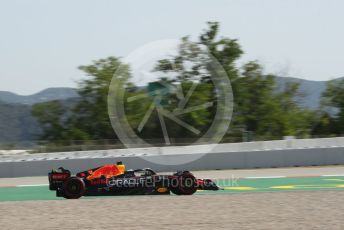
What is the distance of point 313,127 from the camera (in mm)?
53469

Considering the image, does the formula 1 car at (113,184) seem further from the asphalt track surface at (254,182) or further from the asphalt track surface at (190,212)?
the asphalt track surface at (254,182)

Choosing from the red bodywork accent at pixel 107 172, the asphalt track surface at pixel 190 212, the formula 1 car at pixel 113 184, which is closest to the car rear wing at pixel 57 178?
the formula 1 car at pixel 113 184

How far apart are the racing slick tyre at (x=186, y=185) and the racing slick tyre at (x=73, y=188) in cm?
209

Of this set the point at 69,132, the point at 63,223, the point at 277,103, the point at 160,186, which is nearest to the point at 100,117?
the point at 69,132

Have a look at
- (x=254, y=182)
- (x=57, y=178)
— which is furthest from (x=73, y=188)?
(x=254, y=182)

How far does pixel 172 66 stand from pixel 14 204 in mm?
34739

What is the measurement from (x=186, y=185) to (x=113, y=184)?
1684 millimetres

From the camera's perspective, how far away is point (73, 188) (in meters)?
13.6

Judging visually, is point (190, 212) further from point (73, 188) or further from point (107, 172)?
point (73, 188)

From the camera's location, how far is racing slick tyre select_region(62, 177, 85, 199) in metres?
13.6

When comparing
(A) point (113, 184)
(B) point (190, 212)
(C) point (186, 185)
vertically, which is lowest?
(B) point (190, 212)

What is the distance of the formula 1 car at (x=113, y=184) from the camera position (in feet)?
44.7

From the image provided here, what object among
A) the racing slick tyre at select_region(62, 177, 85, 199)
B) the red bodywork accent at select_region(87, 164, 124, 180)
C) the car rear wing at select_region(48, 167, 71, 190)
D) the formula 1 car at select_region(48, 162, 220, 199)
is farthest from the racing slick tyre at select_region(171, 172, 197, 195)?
the car rear wing at select_region(48, 167, 71, 190)

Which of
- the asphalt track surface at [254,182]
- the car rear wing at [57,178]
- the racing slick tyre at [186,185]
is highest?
the car rear wing at [57,178]
